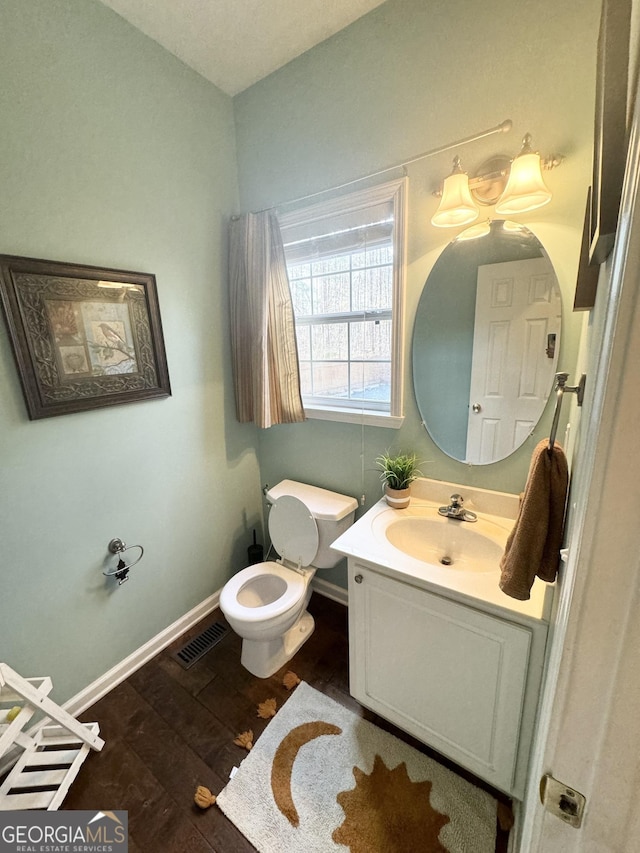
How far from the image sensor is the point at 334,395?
185 centimetres

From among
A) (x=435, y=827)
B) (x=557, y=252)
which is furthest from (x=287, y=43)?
(x=435, y=827)

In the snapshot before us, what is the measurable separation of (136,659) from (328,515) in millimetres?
1183

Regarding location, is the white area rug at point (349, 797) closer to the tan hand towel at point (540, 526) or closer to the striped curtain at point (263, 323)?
the tan hand towel at point (540, 526)

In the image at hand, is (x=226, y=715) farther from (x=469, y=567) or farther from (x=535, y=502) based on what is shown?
(x=535, y=502)

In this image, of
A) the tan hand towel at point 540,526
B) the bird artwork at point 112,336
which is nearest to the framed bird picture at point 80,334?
the bird artwork at point 112,336

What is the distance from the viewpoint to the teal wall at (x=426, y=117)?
3.43 feet

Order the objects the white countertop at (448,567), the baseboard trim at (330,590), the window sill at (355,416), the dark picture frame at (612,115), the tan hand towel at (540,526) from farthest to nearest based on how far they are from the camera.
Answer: the baseboard trim at (330,590)
the window sill at (355,416)
the white countertop at (448,567)
the tan hand towel at (540,526)
the dark picture frame at (612,115)

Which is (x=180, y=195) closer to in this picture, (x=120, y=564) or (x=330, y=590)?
(x=120, y=564)

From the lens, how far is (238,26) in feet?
4.39

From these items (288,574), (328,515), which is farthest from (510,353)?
(288,574)

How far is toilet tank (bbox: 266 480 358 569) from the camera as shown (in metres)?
1.69

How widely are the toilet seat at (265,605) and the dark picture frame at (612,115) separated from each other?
161 centimetres

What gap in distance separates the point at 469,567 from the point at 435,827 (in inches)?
31.7

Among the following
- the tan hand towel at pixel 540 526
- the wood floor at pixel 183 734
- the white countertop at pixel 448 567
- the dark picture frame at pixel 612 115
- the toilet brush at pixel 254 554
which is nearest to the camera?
the dark picture frame at pixel 612 115
